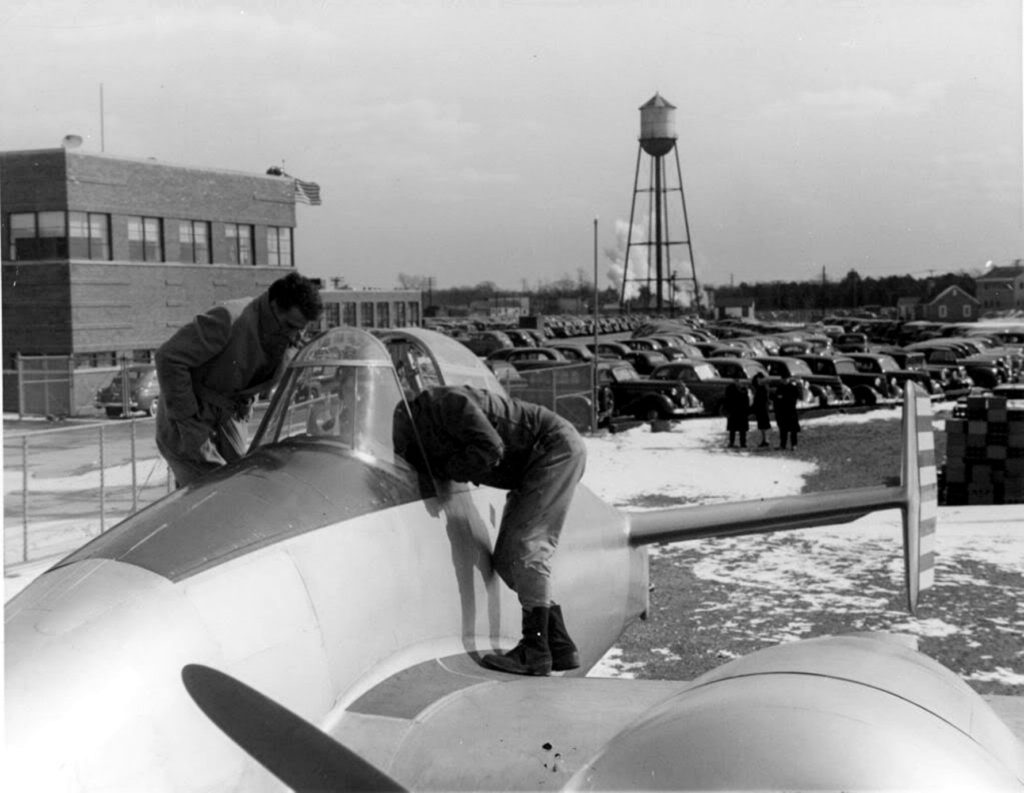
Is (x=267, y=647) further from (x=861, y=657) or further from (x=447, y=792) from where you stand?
(x=861, y=657)

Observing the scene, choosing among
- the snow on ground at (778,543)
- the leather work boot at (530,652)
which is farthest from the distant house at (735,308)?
the leather work boot at (530,652)

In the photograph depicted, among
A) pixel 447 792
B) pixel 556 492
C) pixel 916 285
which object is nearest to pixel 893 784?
pixel 447 792

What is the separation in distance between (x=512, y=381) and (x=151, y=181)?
16.9 metres

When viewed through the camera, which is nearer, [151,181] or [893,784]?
[893,784]

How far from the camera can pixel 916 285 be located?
91000 millimetres

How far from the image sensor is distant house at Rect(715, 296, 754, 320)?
9131 centimetres

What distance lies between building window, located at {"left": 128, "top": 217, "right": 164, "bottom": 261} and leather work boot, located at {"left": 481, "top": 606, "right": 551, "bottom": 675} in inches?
1187

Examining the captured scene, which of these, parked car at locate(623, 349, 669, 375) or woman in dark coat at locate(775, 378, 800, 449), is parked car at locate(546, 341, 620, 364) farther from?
woman in dark coat at locate(775, 378, 800, 449)

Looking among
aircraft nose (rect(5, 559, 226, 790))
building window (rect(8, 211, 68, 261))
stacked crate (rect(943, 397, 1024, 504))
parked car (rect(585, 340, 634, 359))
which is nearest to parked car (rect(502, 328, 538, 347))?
parked car (rect(585, 340, 634, 359))

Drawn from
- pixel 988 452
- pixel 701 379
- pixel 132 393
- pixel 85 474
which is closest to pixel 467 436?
pixel 988 452

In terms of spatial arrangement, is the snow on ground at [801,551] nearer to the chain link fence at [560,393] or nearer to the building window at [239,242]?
the chain link fence at [560,393]

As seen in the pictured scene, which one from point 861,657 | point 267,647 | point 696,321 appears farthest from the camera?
point 696,321

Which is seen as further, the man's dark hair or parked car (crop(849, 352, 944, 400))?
parked car (crop(849, 352, 944, 400))

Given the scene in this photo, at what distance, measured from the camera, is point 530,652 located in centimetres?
434
